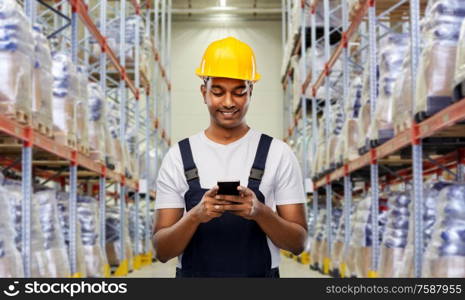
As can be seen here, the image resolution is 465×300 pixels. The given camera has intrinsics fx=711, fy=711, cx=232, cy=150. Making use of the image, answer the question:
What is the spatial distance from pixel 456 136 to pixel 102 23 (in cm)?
660

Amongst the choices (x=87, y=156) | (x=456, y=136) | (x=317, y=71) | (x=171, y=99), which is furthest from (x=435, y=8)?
(x=171, y=99)

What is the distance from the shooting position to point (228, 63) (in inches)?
94.1

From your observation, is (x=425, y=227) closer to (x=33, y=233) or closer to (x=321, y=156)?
(x=33, y=233)

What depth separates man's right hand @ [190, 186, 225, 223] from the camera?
215 cm

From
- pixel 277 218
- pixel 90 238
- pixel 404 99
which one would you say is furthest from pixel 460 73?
pixel 90 238

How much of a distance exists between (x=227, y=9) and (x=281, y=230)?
23709 mm

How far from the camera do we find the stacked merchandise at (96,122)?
9.26 metres

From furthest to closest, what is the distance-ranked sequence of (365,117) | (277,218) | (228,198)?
(365,117)
(277,218)
(228,198)

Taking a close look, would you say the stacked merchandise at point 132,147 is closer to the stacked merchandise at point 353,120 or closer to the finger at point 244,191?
the stacked merchandise at point 353,120

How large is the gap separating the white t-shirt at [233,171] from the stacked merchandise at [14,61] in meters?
3.27

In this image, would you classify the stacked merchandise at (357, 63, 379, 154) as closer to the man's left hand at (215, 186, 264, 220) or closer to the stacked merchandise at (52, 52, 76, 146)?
the stacked merchandise at (52, 52, 76, 146)

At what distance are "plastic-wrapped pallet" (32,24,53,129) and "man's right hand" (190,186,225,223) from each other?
13.7 feet

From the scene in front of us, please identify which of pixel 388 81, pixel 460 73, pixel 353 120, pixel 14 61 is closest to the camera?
pixel 460 73

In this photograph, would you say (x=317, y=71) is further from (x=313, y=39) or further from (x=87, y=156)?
(x=87, y=156)
